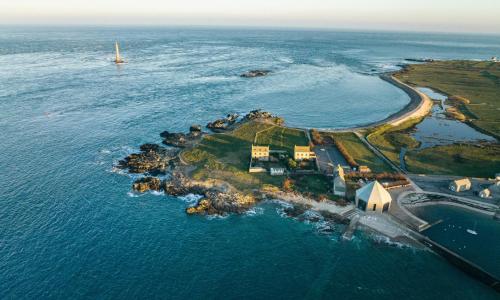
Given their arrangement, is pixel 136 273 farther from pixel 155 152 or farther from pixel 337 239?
pixel 155 152

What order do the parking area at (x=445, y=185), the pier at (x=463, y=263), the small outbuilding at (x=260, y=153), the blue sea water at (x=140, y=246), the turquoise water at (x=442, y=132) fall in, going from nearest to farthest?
the blue sea water at (x=140, y=246), the pier at (x=463, y=263), the parking area at (x=445, y=185), the small outbuilding at (x=260, y=153), the turquoise water at (x=442, y=132)

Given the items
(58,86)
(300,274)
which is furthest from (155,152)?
(58,86)

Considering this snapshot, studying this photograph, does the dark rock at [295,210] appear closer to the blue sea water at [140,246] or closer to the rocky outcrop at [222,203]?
the blue sea water at [140,246]

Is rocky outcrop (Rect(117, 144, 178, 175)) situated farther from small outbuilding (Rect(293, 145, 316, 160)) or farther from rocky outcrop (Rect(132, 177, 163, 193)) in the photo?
small outbuilding (Rect(293, 145, 316, 160))

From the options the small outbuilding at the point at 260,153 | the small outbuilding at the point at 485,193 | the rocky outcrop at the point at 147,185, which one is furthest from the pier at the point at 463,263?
the rocky outcrop at the point at 147,185

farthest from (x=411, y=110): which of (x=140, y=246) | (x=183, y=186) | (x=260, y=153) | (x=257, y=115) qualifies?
(x=140, y=246)
